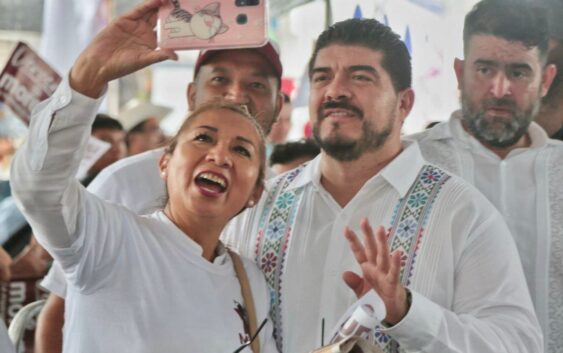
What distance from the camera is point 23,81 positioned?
2.79 metres

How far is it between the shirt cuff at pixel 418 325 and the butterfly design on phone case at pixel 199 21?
481 millimetres

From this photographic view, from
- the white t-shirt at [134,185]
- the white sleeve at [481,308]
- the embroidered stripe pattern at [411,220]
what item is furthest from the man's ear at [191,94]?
the white sleeve at [481,308]

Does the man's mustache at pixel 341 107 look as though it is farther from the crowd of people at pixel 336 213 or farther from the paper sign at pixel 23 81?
the paper sign at pixel 23 81

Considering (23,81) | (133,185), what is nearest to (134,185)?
(133,185)

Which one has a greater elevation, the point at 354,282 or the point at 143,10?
the point at 143,10

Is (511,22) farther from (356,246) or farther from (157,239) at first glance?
(157,239)

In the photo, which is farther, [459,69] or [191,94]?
[191,94]

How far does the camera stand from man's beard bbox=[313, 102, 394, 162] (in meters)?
1.60

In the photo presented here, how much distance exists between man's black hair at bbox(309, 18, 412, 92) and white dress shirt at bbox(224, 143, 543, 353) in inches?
5.2

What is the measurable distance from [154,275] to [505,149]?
25.3 inches

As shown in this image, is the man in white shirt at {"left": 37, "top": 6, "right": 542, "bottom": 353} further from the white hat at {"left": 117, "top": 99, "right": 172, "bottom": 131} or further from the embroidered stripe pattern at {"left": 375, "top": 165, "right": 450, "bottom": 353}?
the white hat at {"left": 117, "top": 99, "right": 172, "bottom": 131}

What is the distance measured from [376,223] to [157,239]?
380 millimetres

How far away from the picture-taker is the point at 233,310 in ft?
4.85

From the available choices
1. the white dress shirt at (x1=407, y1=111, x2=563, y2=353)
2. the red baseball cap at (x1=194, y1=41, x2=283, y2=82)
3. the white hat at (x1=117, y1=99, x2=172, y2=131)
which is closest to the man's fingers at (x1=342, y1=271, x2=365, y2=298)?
the white dress shirt at (x1=407, y1=111, x2=563, y2=353)
